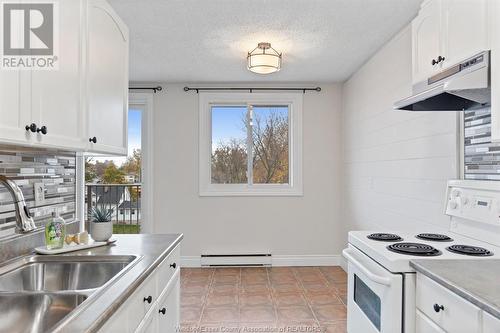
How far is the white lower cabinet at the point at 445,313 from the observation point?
1.05 meters

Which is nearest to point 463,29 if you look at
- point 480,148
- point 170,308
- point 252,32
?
point 480,148

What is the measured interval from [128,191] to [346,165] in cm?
296

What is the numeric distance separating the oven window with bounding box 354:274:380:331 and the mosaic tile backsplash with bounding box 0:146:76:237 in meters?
1.77

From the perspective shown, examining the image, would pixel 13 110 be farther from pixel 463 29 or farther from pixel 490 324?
pixel 463 29

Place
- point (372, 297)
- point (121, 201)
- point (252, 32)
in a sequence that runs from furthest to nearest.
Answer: point (121, 201) < point (252, 32) < point (372, 297)

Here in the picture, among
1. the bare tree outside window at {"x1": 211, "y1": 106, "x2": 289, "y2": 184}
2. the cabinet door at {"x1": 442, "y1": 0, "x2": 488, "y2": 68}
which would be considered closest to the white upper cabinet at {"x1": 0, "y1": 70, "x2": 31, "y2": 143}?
the cabinet door at {"x1": 442, "y1": 0, "x2": 488, "y2": 68}

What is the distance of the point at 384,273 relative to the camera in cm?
156

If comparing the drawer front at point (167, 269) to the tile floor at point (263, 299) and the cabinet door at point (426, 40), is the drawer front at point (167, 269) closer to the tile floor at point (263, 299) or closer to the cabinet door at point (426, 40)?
the tile floor at point (263, 299)

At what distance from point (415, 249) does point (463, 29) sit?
42.2 inches

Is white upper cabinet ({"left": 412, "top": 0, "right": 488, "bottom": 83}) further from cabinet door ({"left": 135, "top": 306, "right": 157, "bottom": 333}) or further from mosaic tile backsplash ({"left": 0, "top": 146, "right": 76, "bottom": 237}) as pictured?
mosaic tile backsplash ({"left": 0, "top": 146, "right": 76, "bottom": 237})

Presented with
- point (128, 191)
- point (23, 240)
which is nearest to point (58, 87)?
point (23, 240)

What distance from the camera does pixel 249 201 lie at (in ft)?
14.8

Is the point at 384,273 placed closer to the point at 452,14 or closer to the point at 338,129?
the point at 452,14

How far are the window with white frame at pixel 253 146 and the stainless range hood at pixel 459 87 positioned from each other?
2.51 meters
